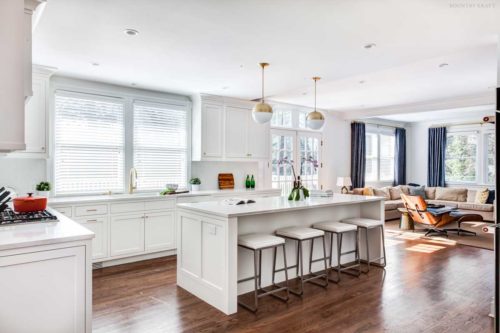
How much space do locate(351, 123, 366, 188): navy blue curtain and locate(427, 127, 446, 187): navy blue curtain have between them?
93.1 inches

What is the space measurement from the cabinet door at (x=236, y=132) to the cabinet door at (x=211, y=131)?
0.15m

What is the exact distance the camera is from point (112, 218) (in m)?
4.53

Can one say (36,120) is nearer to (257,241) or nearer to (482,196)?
(257,241)

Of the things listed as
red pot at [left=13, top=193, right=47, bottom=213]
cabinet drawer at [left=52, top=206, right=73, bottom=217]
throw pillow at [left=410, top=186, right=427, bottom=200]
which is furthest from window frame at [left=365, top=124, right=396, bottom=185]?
red pot at [left=13, top=193, right=47, bottom=213]

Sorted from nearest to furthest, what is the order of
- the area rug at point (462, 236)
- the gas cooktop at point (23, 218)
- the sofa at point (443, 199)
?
1. the gas cooktop at point (23, 218)
2. the area rug at point (462, 236)
3. the sofa at point (443, 199)

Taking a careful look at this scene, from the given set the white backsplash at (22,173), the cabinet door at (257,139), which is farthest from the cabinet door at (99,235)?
the cabinet door at (257,139)

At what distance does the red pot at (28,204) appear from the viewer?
2846 mm

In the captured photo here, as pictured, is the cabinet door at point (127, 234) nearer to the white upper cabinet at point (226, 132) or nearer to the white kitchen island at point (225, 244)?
the white kitchen island at point (225, 244)

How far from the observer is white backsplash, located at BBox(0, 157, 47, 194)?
14.1 feet

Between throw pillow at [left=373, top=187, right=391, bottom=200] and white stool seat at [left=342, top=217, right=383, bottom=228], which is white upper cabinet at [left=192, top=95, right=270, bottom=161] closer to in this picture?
white stool seat at [left=342, top=217, right=383, bottom=228]

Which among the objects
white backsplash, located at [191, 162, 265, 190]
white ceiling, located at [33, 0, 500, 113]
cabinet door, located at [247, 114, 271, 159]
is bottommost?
white backsplash, located at [191, 162, 265, 190]

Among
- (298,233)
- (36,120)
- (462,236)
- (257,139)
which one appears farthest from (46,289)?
(462,236)

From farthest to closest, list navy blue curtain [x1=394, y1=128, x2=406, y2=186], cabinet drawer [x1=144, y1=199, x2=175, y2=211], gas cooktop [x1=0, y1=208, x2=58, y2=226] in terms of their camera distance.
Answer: navy blue curtain [x1=394, y1=128, x2=406, y2=186], cabinet drawer [x1=144, y1=199, x2=175, y2=211], gas cooktop [x1=0, y1=208, x2=58, y2=226]

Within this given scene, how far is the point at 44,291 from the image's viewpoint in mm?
2018
